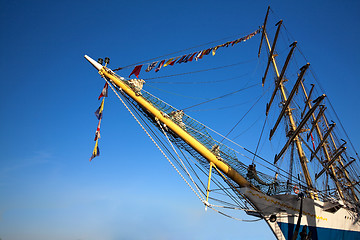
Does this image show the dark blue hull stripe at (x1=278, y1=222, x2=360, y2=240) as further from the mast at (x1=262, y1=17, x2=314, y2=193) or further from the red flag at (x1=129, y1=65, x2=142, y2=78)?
the red flag at (x1=129, y1=65, x2=142, y2=78)

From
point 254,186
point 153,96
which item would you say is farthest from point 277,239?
point 153,96

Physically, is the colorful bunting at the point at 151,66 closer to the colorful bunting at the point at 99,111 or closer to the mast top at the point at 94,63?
the mast top at the point at 94,63

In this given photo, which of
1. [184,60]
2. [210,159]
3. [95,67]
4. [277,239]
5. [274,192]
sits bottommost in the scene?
[277,239]

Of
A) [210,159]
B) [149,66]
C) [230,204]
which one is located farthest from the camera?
[149,66]

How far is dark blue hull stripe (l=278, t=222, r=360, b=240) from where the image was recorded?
35.3 ft

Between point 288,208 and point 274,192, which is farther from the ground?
point 274,192

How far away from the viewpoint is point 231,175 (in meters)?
11.2

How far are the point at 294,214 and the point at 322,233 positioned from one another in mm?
2361

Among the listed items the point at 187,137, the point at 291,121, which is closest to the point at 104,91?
the point at 187,137

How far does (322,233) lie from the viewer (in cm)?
1181

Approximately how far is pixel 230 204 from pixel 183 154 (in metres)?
3.19

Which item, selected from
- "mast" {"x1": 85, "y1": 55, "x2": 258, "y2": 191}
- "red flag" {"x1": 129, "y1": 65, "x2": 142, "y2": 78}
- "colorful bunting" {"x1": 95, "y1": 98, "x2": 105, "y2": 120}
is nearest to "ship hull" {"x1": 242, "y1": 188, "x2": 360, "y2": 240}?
"mast" {"x1": 85, "y1": 55, "x2": 258, "y2": 191}

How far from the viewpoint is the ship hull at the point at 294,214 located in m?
10.8

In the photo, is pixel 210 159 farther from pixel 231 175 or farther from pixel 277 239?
pixel 277 239
